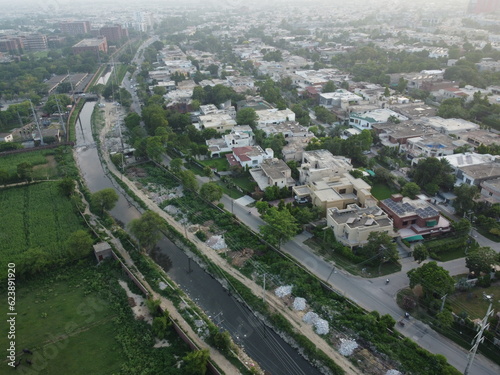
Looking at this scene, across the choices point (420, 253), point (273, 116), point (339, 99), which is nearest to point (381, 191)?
point (420, 253)

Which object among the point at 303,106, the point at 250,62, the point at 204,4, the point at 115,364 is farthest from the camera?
the point at 204,4

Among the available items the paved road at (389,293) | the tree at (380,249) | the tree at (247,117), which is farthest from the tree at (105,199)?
the tree at (247,117)

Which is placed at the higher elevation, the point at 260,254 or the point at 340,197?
the point at 340,197

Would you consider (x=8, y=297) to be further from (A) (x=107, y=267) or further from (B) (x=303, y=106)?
(B) (x=303, y=106)

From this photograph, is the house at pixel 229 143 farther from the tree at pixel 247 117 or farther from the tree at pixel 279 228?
the tree at pixel 279 228

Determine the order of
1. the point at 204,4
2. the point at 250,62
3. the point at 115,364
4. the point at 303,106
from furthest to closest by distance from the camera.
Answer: the point at 204,4 → the point at 250,62 → the point at 303,106 → the point at 115,364

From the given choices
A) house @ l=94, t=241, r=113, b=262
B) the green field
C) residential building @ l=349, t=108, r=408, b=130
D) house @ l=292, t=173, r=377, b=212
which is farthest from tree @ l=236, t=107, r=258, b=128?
the green field

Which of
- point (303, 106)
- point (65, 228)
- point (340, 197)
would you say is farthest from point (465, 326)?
point (303, 106)

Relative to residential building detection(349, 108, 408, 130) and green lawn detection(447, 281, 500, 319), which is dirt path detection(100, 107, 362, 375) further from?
residential building detection(349, 108, 408, 130)
